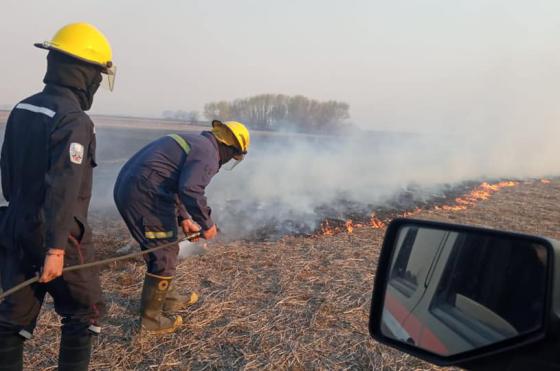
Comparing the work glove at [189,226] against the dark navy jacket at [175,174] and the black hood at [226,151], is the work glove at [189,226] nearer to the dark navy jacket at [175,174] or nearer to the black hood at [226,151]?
the dark navy jacket at [175,174]

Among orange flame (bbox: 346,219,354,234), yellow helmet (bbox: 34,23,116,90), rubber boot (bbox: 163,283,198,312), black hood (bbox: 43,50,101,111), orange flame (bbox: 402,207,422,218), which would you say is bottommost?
rubber boot (bbox: 163,283,198,312)

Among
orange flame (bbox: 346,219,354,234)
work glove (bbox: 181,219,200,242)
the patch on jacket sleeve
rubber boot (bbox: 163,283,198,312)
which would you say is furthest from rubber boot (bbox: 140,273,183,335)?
orange flame (bbox: 346,219,354,234)

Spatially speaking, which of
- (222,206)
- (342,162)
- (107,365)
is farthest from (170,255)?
(342,162)

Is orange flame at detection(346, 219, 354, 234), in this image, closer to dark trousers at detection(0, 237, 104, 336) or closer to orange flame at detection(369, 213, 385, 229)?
orange flame at detection(369, 213, 385, 229)

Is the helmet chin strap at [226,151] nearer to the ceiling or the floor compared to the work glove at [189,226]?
nearer to the ceiling

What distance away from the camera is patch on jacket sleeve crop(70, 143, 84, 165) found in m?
2.29

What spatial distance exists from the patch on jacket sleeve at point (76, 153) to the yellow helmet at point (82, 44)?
0.58 m

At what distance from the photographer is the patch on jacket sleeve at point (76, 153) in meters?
2.29

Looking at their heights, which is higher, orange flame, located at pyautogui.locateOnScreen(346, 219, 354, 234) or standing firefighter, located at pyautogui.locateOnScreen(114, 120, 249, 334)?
standing firefighter, located at pyautogui.locateOnScreen(114, 120, 249, 334)

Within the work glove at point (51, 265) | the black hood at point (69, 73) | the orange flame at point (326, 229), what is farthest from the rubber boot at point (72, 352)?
the orange flame at point (326, 229)

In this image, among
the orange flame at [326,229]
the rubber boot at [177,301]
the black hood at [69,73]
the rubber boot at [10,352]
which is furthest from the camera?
the orange flame at [326,229]

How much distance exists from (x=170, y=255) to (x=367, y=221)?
17.7 ft

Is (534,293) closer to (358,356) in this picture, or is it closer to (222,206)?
(358,356)

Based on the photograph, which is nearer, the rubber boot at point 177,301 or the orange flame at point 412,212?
the rubber boot at point 177,301
